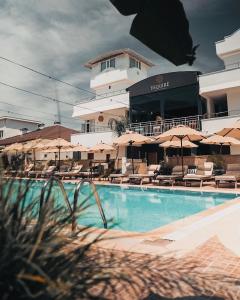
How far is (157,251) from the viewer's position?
195 inches

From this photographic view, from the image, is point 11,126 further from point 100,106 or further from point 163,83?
point 163,83

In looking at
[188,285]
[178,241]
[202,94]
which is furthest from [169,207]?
[202,94]

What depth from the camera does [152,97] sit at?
30.5 meters

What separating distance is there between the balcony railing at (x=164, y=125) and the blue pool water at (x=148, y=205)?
1008cm

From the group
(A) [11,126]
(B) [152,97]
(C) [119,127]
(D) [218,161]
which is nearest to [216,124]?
(D) [218,161]

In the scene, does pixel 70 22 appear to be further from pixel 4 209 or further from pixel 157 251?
pixel 157 251

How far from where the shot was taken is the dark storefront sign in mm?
27688

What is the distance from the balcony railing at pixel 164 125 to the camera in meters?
25.7

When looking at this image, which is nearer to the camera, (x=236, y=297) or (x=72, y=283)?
(x=72, y=283)

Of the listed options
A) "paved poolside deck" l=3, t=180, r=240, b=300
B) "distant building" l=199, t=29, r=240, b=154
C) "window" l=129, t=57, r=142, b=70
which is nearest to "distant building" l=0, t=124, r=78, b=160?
"window" l=129, t=57, r=142, b=70

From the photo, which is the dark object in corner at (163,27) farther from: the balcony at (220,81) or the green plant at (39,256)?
the balcony at (220,81)

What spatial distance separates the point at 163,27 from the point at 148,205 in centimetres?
1268

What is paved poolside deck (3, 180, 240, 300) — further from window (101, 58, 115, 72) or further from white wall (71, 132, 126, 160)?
window (101, 58, 115, 72)

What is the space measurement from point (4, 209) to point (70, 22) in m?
Answer: 1.30
